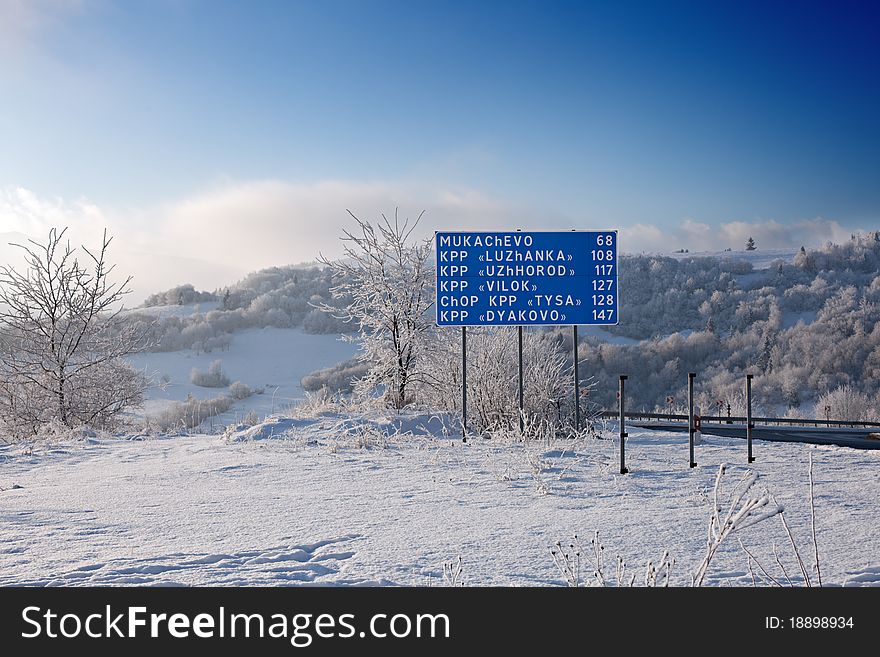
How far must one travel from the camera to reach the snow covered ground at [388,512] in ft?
14.2

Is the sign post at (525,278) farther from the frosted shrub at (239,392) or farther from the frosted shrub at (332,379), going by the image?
the frosted shrub at (332,379)

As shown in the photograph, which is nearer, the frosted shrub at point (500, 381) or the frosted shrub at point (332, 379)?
the frosted shrub at point (500, 381)

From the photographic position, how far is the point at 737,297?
54219mm

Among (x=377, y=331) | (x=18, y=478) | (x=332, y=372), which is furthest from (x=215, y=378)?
(x=18, y=478)

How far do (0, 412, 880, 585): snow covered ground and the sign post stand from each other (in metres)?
2.51

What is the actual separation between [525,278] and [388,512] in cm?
699

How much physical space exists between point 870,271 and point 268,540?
65649 millimetres

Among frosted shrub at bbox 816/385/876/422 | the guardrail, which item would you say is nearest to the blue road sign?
the guardrail

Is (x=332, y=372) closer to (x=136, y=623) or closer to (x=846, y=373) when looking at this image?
(x=846, y=373)

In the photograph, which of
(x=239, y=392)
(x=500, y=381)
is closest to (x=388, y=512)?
(x=500, y=381)

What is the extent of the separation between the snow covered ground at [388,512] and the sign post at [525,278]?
98.9 inches

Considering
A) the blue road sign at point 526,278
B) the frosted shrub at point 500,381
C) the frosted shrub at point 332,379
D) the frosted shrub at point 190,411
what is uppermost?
the blue road sign at point 526,278

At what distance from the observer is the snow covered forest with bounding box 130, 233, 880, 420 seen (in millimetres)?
31453

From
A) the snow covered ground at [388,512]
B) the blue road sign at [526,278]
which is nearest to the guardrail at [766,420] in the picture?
the blue road sign at [526,278]
